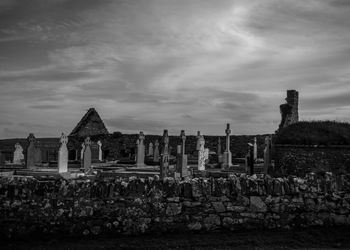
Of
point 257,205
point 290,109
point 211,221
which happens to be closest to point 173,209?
point 211,221

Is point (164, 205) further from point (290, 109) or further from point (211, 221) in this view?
point (290, 109)

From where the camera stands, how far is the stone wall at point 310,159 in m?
18.4

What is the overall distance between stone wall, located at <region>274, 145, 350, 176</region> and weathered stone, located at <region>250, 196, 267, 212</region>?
12.3 metres

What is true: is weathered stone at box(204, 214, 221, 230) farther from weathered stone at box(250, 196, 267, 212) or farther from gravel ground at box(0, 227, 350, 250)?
weathered stone at box(250, 196, 267, 212)

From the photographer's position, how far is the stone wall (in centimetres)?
1836

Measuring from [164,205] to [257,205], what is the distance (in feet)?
5.27

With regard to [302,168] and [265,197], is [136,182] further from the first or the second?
[302,168]

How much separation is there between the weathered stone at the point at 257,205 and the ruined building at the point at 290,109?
25.6 m

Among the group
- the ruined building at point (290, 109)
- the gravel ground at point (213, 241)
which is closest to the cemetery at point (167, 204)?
the gravel ground at point (213, 241)

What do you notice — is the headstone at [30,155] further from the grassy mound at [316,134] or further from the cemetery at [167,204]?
the cemetery at [167,204]

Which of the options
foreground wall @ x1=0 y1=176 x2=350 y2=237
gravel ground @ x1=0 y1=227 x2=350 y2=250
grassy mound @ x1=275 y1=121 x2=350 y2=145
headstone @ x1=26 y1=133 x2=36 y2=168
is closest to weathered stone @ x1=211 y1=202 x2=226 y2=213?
foreground wall @ x1=0 y1=176 x2=350 y2=237

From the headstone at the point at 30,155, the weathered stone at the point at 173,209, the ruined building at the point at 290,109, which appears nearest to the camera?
the weathered stone at the point at 173,209

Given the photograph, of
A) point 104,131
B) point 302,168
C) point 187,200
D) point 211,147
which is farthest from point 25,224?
point 104,131

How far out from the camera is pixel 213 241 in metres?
5.70
